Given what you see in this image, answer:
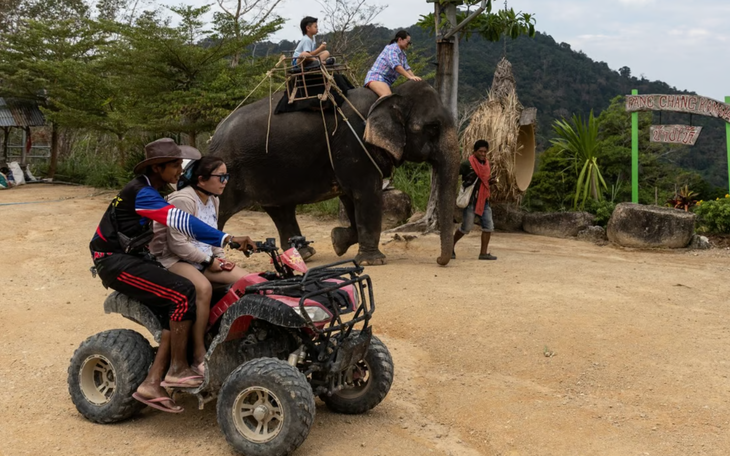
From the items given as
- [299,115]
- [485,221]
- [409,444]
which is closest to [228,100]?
[299,115]

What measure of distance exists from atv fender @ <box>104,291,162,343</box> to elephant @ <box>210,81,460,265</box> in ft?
14.1

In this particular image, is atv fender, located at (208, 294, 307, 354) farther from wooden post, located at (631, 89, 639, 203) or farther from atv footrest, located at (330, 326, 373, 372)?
wooden post, located at (631, 89, 639, 203)

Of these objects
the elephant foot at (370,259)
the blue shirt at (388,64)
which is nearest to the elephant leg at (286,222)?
the elephant foot at (370,259)

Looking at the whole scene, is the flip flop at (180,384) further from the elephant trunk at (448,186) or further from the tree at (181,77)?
the tree at (181,77)

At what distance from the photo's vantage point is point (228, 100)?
46.3 feet

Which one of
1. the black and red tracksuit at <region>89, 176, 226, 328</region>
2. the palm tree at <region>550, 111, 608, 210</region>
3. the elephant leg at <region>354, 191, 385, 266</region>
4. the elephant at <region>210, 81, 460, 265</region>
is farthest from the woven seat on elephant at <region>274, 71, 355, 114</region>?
the palm tree at <region>550, 111, 608, 210</region>

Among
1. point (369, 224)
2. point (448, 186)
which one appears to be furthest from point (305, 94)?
point (448, 186)

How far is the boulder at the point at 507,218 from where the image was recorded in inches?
520

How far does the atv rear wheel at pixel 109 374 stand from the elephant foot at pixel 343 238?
5.24 metres

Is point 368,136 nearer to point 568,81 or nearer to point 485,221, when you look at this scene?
point 485,221

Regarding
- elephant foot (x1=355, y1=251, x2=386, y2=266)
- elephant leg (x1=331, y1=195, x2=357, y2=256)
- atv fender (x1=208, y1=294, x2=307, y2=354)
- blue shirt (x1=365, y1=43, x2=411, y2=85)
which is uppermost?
blue shirt (x1=365, y1=43, x2=411, y2=85)

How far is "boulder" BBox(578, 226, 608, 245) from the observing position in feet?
39.7

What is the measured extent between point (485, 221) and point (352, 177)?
71.2 inches

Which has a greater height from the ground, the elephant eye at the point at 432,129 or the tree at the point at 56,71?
the tree at the point at 56,71
